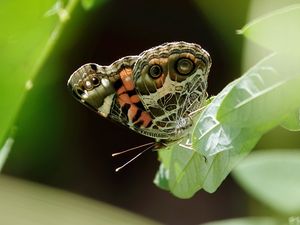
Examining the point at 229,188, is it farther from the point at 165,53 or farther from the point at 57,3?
the point at 57,3

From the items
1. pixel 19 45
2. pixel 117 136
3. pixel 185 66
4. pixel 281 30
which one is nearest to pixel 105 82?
pixel 185 66

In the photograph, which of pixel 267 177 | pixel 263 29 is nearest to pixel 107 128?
pixel 267 177

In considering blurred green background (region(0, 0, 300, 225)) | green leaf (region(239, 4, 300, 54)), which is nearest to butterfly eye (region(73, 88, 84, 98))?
green leaf (region(239, 4, 300, 54))

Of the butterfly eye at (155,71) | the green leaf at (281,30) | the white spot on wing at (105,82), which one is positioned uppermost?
the green leaf at (281,30)

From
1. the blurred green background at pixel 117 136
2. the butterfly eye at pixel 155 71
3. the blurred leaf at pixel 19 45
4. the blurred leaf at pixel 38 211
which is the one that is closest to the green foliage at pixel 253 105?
the blurred leaf at pixel 19 45

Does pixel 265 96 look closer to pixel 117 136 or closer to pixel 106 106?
pixel 106 106

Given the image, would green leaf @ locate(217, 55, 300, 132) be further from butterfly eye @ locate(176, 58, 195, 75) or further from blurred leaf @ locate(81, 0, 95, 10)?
butterfly eye @ locate(176, 58, 195, 75)

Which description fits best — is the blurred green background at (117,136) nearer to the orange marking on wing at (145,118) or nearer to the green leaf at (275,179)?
the orange marking on wing at (145,118)
